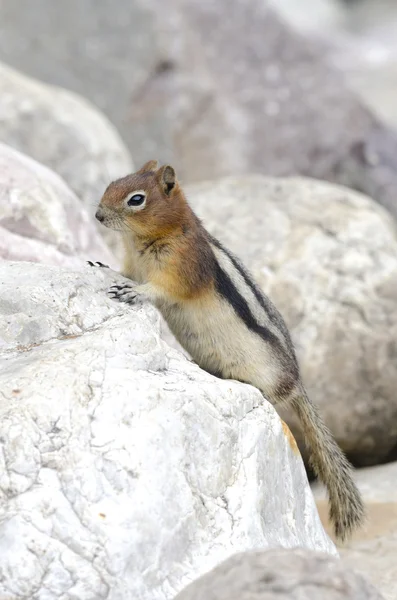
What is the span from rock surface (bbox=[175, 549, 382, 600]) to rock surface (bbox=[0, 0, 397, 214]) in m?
6.95

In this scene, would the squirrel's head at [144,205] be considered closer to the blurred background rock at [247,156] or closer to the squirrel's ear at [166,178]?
the squirrel's ear at [166,178]

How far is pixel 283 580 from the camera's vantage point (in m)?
2.45

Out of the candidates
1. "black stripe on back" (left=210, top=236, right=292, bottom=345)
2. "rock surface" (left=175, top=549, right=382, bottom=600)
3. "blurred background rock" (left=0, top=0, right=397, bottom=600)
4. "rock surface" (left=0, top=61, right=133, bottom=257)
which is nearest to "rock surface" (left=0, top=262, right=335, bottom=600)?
"rock surface" (left=175, top=549, right=382, bottom=600)

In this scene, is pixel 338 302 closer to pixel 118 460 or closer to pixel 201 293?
pixel 201 293

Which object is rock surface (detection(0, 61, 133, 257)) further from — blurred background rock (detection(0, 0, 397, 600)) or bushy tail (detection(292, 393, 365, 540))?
bushy tail (detection(292, 393, 365, 540))

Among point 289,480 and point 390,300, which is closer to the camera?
point 289,480

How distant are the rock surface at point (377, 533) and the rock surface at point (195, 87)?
3944mm

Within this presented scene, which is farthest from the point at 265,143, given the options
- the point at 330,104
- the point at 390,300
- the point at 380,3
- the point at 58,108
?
the point at 380,3

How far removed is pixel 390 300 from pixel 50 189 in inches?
93.9

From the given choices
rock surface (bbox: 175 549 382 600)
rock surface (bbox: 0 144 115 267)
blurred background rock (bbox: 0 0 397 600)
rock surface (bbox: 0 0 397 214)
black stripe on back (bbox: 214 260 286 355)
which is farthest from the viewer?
rock surface (bbox: 0 0 397 214)

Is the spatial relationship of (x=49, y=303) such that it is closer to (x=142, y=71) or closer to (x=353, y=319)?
(x=353, y=319)

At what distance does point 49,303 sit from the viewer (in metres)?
3.63

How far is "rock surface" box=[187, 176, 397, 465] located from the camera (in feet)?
19.7

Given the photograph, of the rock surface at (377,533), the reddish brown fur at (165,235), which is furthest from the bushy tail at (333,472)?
the reddish brown fur at (165,235)
